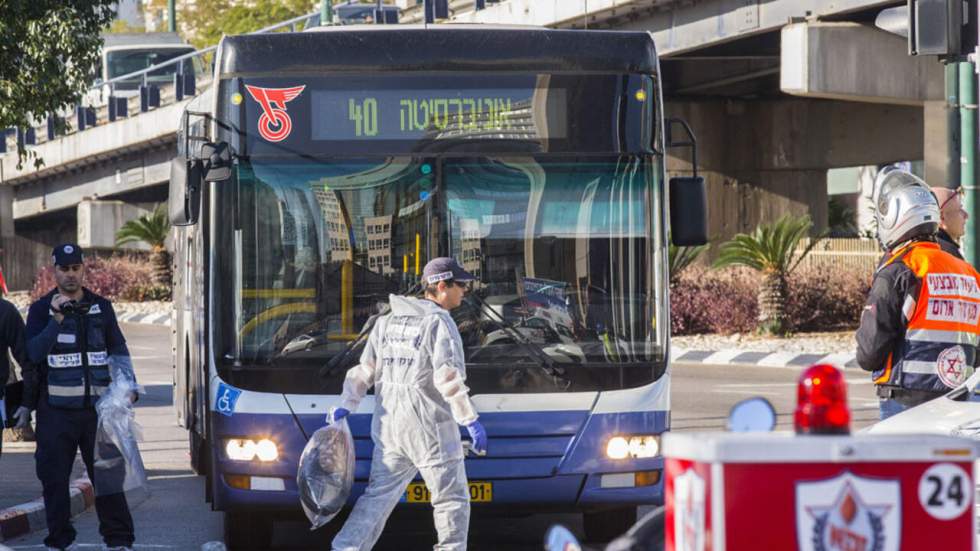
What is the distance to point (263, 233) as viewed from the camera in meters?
8.95

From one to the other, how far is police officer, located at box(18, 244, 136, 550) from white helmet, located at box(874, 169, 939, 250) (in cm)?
386

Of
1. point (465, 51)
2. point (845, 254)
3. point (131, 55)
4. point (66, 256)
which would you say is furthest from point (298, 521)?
point (131, 55)

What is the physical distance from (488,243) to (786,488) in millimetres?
4926

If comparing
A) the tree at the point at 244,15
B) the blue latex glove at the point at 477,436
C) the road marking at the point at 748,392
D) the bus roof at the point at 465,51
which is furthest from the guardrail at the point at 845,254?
the tree at the point at 244,15

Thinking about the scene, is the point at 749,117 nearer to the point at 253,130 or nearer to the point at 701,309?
the point at 701,309

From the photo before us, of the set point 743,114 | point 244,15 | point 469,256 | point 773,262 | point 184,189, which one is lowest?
point 773,262

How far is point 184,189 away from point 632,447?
260 centimetres

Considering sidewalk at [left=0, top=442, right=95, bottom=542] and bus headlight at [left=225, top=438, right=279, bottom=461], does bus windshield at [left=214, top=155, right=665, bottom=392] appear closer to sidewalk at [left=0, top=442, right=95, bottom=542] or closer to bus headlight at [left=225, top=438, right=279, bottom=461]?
bus headlight at [left=225, top=438, right=279, bottom=461]

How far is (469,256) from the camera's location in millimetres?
8867

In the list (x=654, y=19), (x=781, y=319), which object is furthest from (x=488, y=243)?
(x=654, y=19)

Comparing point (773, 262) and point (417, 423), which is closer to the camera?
point (417, 423)

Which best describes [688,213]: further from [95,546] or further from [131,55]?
[131,55]

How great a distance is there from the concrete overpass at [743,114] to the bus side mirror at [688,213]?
14871 mm

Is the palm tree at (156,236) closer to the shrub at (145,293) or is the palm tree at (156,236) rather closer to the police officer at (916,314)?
the shrub at (145,293)
